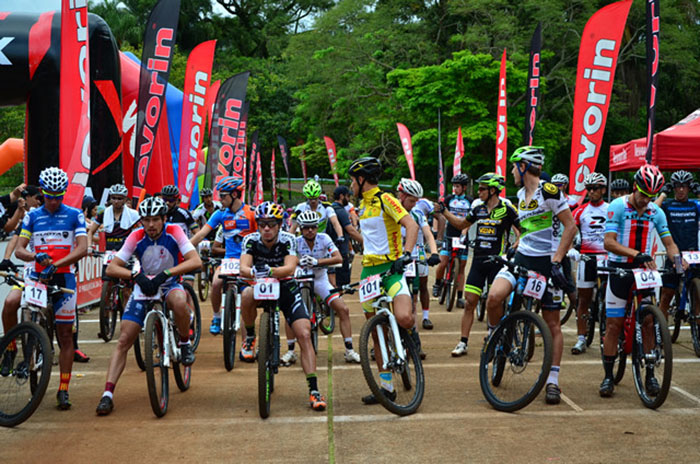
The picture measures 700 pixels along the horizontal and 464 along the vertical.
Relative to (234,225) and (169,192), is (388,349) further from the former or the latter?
(169,192)

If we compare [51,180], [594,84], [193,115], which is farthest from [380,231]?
[193,115]

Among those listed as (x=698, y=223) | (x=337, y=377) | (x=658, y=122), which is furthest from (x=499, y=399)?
(x=658, y=122)

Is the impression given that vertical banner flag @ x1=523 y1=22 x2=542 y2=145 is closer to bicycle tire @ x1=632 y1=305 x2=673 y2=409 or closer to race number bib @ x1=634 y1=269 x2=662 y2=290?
race number bib @ x1=634 y1=269 x2=662 y2=290

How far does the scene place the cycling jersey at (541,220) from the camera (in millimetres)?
6727

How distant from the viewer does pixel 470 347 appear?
31.1 ft

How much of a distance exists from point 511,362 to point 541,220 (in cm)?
134

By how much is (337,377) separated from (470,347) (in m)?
2.32

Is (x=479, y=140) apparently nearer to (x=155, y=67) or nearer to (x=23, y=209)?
(x=155, y=67)

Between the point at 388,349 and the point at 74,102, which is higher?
the point at 74,102

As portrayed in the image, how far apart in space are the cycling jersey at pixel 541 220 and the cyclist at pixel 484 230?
54.4 inches

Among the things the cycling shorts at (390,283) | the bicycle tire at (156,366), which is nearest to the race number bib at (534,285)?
the cycling shorts at (390,283)

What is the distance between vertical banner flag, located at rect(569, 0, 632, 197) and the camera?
38.0 feet

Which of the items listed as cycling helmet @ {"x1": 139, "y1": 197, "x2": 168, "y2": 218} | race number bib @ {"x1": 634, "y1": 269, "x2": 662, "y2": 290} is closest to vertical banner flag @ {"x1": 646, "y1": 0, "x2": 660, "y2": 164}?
race number bib @ {"x1": 634, "y1": 269, "x2": 662, "y2": 290}

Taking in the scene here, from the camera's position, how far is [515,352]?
6.46 metres
